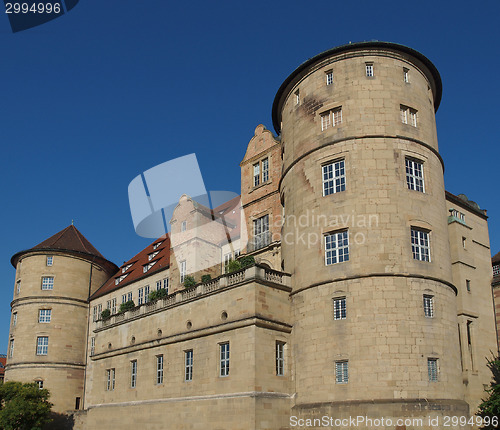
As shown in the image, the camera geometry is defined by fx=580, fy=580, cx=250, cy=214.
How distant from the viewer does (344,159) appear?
102ft

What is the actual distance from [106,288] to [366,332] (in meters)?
36.2

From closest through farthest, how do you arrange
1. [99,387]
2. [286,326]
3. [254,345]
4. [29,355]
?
[254,345]
[286,326]
[99,387]
[29,355]

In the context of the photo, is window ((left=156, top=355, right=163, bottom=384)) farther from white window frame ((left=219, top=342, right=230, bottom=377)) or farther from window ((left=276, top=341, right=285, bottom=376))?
window ((left=276, top=341, right=285, bottom=376))

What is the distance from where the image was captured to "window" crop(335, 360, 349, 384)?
1097 inches

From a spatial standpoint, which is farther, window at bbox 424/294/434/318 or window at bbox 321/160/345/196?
window at bbox 321/160/345/196

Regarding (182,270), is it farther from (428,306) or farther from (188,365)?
(428,306)

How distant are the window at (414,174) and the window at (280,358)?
10.8 m

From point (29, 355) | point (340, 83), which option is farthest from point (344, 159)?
point (29, 355)

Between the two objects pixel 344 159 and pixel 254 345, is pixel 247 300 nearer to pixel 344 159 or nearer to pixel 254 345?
pixel 254 345

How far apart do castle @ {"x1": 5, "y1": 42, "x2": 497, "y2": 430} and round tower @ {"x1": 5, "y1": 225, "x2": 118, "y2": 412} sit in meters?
15.2

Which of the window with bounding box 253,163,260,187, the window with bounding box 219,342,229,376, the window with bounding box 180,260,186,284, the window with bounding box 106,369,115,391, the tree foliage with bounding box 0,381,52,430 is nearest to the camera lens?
the window with bounding box 219,342,229,376

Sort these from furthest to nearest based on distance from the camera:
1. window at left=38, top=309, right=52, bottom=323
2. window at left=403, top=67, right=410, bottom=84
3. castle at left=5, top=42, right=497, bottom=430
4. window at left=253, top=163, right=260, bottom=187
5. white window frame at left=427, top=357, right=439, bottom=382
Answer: window at left=38, top=309, right=52, bottom=323 → window at left=253, top=163, right=260, bottom=187 → window at left=403, top=67, right=410, bottom=84 → castle at left=5, top=42, right=497, bottom=430 → white window frame at left=427, top=357, right=439, bottom=382

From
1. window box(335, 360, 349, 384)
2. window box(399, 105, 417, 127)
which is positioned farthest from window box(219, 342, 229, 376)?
window box(399, 105, 417, 127)

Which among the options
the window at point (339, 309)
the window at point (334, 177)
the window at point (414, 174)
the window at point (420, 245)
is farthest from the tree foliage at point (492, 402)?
the window at point (334, 177)
